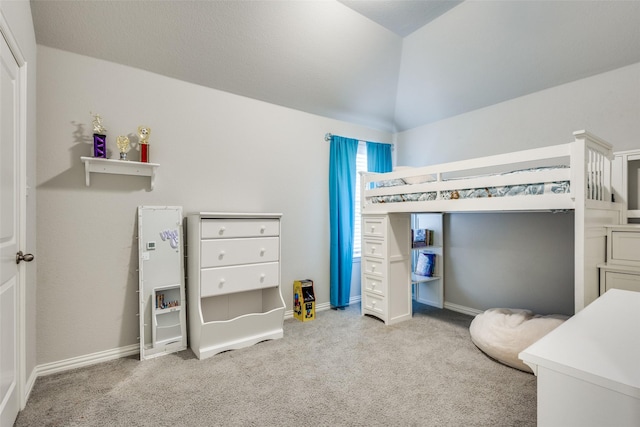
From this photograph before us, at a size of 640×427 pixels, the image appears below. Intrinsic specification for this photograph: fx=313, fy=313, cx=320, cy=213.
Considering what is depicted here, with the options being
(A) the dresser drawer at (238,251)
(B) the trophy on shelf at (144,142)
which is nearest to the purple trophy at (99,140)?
(B) the trophy on shelf at (144,142)

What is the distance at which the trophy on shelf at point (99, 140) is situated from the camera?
2318 mm

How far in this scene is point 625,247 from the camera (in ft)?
6.81

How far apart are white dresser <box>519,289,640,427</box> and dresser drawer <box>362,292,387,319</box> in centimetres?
217

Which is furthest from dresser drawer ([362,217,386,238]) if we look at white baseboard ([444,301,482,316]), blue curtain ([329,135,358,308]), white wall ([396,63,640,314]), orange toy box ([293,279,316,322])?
white baseboard ([444,301,482,316])

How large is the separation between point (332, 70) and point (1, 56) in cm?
253

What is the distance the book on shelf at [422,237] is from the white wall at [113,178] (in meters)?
1.75

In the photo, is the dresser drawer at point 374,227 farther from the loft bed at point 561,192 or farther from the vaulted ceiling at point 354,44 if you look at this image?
the vaulted ceiling at point 354,44

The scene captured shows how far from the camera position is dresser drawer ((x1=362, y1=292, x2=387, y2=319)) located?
320cm

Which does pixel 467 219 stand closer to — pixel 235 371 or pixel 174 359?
pixel 235 371

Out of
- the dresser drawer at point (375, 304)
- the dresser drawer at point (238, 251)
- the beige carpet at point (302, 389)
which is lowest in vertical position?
the beige carpet at point (302, 389)

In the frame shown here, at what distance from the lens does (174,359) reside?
244 centimetres

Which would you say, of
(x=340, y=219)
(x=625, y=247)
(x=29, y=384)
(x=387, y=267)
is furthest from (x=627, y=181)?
(x=29, y=384)

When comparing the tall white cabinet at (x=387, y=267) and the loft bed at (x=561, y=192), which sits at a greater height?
the loft bed at (x=561, y=192)

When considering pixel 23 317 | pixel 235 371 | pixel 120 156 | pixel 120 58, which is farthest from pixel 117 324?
pixel 120 58
